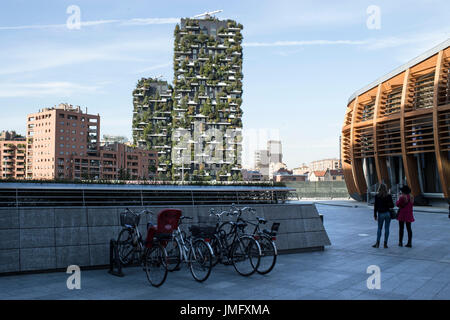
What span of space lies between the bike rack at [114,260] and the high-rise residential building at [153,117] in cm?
11356

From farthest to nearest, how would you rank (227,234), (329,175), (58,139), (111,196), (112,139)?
(112,139), (329,175), (58,139), (111,196), (227,234)

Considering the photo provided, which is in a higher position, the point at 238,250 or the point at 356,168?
the point at 356,168

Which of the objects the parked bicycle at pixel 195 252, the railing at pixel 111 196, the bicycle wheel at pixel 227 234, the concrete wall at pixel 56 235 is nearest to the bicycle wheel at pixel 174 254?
the parked bicycle at pixel 195 252

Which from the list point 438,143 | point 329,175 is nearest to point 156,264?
point 438,143

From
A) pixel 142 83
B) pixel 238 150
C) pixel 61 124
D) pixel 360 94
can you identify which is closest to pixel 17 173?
pixel 61 124

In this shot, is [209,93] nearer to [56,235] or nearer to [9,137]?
[9,137]

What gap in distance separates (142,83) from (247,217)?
144m

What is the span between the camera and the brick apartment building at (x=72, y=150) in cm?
12950

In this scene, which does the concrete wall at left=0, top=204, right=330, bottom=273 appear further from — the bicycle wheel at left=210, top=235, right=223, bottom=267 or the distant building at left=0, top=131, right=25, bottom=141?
the distant building at left=0, top=131, right=25, bottom=141

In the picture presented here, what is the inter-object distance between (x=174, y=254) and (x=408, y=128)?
28.3 meters

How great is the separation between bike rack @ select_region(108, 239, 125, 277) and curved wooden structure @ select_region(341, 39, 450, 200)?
2519cm

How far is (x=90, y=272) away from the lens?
26.1 feet

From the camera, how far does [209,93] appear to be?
11375 centimetres
